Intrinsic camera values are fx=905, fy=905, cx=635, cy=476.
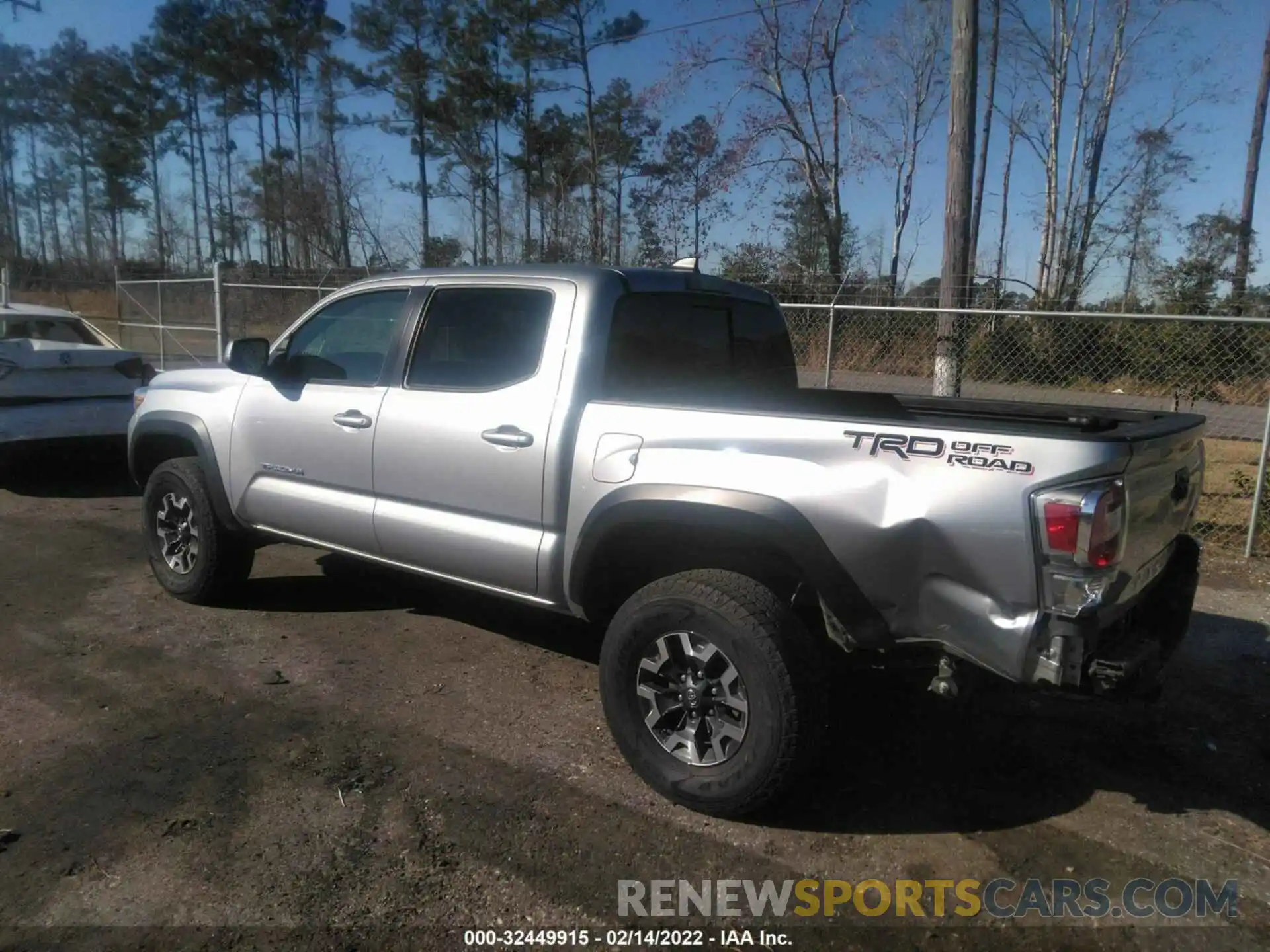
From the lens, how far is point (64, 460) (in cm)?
822

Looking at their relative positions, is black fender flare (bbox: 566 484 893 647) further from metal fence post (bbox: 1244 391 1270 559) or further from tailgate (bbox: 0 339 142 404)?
tailgate (bbox: 0 339 142 404)

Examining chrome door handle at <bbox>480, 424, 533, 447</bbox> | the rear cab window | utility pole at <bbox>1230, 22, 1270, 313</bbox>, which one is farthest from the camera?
utility pole at <bbox>1230, 22, 1270, 313</bbox>

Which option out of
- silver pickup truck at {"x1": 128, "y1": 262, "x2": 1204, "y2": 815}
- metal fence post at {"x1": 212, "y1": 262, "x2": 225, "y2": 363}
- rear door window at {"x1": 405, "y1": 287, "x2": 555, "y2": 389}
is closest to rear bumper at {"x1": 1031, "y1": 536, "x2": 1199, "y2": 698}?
silver pickup truck at {"x1": 128, "y1": 262, "x2": 1204, "y2": 815}

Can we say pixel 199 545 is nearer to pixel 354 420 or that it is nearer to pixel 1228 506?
pixel 354 420

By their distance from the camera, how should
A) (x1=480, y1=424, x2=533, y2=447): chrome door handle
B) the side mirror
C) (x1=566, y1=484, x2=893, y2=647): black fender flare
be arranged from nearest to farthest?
1. (x1=566, y1=484, x2=893, y2=647): black fender flare
2. (x1=480, y1=424, x2=533, y2=447): chrome door handle
3. the side mirror

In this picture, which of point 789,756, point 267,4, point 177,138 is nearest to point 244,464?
point 789,756

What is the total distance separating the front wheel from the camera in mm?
2934

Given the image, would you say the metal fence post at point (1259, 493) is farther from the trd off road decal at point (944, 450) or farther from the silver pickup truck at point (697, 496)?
the trd off road decal at point (944, 450)

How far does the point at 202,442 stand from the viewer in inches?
193

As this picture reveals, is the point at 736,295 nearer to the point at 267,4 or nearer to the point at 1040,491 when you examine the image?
the point at 1040,491

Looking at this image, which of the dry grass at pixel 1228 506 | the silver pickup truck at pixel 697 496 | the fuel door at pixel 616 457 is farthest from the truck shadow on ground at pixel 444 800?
the dry grass at pixel 1228 506

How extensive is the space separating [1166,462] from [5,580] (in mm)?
6223

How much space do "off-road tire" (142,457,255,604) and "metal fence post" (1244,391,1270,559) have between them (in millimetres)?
6694

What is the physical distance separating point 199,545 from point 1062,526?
435cm
